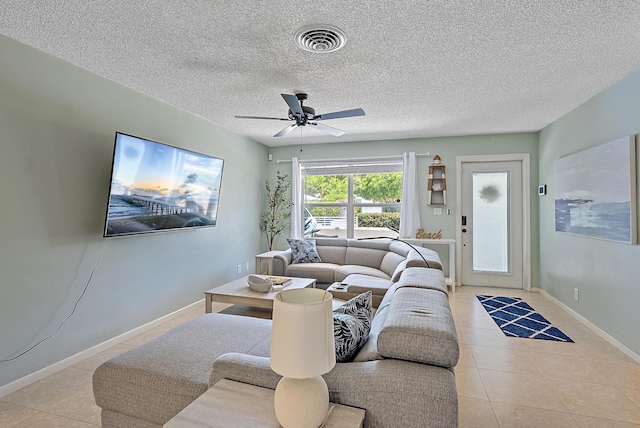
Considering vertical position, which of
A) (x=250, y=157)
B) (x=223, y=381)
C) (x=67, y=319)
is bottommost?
(x=67, y=319)

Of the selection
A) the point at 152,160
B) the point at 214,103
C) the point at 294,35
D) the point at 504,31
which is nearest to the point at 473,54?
the point at 504,31

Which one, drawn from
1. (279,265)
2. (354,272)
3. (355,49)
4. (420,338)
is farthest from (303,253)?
(420,338)

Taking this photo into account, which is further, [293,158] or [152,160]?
[293,158]

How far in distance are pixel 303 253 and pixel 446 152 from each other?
2797 mm

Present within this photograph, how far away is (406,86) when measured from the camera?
3.04 metres

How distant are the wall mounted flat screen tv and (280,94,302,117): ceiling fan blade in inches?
50.8

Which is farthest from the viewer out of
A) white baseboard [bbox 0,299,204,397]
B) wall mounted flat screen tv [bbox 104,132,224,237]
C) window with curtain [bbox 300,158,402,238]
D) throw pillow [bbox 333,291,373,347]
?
window with curtain [bbox 300,158,402,238]

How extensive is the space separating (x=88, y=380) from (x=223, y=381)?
1806 millimetres

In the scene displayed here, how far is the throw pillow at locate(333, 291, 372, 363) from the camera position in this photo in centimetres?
134

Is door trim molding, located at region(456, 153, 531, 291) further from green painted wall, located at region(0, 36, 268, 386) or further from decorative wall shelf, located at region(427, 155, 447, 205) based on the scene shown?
green painted wall, located at region(0, 36, 268, 386)

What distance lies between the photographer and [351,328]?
142cm

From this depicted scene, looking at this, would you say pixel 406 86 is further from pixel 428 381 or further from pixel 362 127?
pixel 428 381

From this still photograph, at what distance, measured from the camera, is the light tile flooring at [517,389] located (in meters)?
1.91

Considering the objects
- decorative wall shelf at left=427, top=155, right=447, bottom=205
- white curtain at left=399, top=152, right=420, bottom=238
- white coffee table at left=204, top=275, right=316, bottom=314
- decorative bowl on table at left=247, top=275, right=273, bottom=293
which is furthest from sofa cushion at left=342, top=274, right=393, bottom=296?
decorative wall shelf at left=427, top=155, right=447, bottom=205
